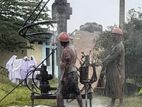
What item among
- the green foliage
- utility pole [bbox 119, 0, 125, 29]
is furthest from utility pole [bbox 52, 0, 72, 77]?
the green foliage

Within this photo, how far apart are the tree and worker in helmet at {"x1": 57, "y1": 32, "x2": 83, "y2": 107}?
61.9 feet

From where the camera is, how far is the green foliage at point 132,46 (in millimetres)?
15094

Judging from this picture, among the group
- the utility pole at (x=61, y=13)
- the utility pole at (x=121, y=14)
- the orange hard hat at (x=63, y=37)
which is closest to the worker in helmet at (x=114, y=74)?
the utility pole at (x=61, y=13)

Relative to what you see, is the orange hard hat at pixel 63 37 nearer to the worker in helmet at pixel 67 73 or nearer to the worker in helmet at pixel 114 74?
the worker in helmet at pixel 67 73

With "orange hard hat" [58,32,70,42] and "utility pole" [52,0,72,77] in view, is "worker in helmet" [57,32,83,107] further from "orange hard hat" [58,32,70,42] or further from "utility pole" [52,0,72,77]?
"utility pole" [52,0,72,77]

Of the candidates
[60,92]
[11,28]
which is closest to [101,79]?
[60,92]

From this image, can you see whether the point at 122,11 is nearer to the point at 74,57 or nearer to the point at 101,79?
the point at 101,79

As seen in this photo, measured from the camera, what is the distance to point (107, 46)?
14992 mm

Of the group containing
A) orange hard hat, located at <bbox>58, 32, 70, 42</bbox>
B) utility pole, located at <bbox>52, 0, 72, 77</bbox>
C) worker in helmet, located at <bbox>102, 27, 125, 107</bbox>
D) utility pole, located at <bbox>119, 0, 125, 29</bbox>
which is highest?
utility pole, located at <bbox>119, 0, 125, 29</bbox>

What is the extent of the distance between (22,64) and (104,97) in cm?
1121

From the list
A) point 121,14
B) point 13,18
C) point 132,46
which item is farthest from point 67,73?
point 13,18

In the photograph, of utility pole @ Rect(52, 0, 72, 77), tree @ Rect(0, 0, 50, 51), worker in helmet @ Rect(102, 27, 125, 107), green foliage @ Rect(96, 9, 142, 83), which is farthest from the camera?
tree @ Rect(0, 0, 50, 51)

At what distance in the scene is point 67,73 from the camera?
8945 mm

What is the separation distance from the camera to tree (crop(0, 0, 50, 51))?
2780 centimetres
